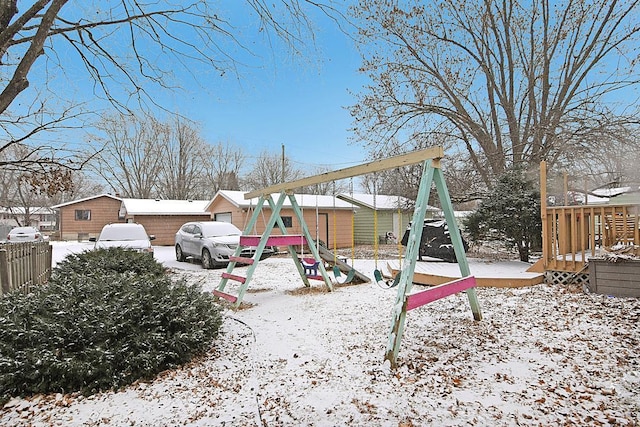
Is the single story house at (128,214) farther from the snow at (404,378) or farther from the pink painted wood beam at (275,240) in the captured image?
the snow at (404,378)

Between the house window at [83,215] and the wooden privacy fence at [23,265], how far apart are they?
66.9 ft

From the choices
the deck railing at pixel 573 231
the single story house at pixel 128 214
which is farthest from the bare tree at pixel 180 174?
the deck railing at pixel 573 231

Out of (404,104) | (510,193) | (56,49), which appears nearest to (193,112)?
(56,49)

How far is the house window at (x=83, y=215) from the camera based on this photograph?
24.7 meters

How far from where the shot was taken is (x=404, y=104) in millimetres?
13102

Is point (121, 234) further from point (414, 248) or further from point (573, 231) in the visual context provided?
point (573, 231)

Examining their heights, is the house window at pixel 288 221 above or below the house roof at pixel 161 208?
below

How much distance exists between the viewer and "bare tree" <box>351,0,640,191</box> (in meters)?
11.9

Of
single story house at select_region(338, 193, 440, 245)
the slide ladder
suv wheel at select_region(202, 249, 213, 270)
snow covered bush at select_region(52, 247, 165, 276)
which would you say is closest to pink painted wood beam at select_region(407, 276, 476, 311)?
the slide ladder

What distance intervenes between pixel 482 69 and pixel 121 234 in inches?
544

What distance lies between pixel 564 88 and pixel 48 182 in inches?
569

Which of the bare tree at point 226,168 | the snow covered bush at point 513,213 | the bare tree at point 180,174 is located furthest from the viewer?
the bare tree at point 226,168

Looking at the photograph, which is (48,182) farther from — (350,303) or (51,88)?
(350,303)

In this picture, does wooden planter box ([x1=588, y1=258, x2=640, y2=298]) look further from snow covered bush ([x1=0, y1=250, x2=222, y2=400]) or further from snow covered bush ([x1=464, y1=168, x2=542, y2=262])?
snow covered bush ([x1=0, y1=250, x2=222, y2=400])
